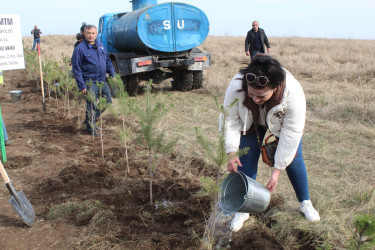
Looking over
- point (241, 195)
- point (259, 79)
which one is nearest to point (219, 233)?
point (241, 195)

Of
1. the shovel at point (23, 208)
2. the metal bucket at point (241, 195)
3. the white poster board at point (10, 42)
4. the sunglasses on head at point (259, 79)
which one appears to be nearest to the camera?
the sunglasses on head at point (259, 79)

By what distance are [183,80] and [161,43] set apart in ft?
4.51

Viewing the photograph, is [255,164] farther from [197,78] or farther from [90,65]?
[197,78]

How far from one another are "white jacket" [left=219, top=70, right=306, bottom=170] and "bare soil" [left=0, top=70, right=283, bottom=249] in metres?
0.76

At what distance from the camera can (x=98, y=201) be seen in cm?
314

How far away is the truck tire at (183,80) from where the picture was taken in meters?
8.73

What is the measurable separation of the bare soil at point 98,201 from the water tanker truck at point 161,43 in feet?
10.5

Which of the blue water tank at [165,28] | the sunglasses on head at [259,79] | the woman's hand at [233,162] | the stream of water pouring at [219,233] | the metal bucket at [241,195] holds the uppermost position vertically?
the blue water tank at [165,28]

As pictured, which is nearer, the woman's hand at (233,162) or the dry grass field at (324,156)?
the woman's hand at (233,162)

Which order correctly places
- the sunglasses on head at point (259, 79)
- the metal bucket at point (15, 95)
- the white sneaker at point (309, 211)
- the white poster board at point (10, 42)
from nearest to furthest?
the sunglasses on head at point (259, 79) → the white sneaker at point (309, 211) → the white poster board at point (10, 42) → the metal bucket at point (15, 95)

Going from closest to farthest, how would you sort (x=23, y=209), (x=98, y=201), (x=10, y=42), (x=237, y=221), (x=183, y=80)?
1. (x=237, y=221)
2. (x=23, y=209)
3. (x=98, y=201)
4. (x=10, y=42)
5. (x=183, y=80)

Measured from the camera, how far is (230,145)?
2.40 m

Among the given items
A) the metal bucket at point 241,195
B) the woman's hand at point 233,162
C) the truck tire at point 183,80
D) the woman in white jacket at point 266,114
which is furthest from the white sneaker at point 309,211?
the truck tire at point 183,80

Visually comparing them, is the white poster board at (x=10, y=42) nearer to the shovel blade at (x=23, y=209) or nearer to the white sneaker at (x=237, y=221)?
the shovel blade at (x=23, y=209)
